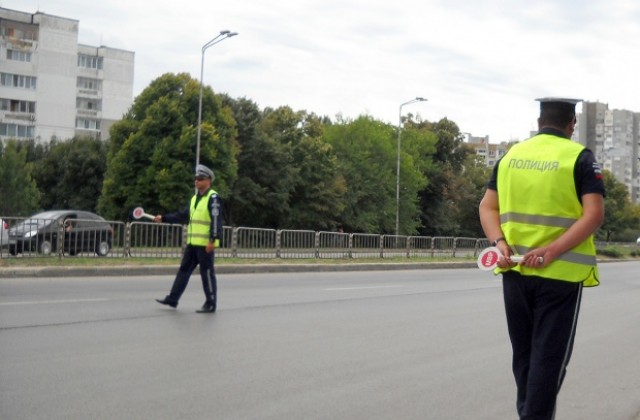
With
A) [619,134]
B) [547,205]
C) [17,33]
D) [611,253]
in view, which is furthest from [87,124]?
[619,134]

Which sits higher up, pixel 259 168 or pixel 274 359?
pixel 259 168

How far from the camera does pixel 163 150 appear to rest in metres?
56.8

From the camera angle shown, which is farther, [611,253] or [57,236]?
[611,253]

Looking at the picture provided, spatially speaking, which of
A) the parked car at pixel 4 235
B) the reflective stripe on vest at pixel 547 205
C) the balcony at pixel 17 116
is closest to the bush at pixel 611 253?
the parked car at pixel 4 235

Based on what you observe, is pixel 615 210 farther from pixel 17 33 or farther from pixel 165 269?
pixel 165 269

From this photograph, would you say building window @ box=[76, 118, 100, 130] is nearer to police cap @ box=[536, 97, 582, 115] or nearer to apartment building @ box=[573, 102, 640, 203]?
police cap @ box=[536, 97, 582, 115]

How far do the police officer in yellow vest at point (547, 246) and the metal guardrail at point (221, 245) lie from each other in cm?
826

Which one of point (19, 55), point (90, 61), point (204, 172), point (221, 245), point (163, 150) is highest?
point (90, 61)

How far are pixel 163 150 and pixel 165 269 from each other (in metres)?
38.2

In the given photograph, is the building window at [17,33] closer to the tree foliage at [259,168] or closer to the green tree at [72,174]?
the tree foliage at [259,168]

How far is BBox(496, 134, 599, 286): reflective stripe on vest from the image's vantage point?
4.29 m

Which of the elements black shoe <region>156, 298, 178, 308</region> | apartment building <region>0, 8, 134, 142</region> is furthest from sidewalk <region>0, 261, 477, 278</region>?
apartment building <region>0, 8, 134, 142</region>

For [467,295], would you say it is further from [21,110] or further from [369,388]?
[21,110]

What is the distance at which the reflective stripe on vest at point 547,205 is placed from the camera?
4289 mm
